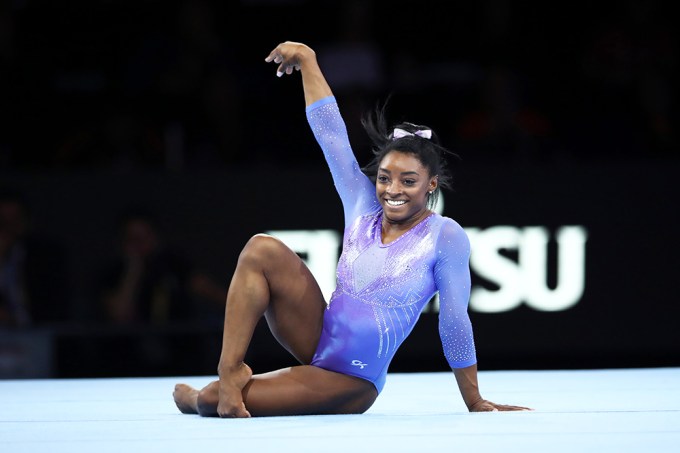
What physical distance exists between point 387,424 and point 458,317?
0.50 metres

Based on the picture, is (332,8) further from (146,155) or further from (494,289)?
(494,289)

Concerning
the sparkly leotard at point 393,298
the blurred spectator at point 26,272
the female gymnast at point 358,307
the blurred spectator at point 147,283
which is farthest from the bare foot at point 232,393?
the blurred spectator at point 26,272

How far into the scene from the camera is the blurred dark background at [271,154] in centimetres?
599

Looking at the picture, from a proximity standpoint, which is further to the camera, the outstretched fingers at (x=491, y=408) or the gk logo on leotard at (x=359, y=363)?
the gk logo on leotard at (x=359, y=363)

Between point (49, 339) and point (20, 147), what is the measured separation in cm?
145

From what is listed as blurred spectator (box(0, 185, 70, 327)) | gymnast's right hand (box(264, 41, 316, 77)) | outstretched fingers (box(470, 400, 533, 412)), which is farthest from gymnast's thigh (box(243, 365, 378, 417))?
blurred spectator (box(0, 185, 70, 327))

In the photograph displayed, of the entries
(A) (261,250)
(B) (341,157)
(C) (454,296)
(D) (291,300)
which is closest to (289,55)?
(B) (341,157)

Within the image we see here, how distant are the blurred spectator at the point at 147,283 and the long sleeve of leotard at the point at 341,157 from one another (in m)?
2.46

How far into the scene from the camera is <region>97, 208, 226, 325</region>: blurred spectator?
6008 millimetres

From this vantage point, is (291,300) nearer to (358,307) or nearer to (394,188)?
(358,307)

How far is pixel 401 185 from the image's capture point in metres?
3.53

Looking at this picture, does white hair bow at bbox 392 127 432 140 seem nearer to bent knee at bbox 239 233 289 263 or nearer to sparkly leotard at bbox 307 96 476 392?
sparkly leotard at bbox 307 96 476 392

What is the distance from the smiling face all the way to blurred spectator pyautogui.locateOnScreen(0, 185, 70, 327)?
3023 mm

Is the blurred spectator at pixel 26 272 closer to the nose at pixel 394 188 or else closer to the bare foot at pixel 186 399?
the bare foot at pixel 186 399
